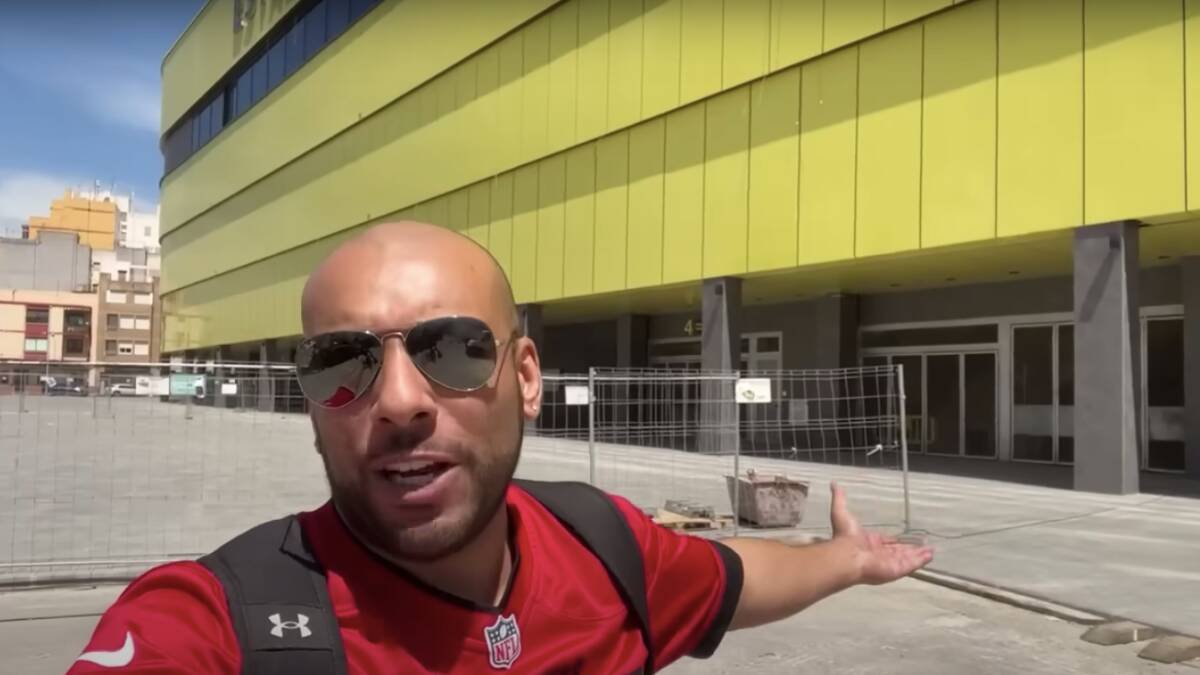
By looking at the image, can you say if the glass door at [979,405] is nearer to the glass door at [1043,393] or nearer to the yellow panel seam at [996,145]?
the glass door at [1043,393]

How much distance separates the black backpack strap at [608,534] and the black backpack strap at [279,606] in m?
0.60

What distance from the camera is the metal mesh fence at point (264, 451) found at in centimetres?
899

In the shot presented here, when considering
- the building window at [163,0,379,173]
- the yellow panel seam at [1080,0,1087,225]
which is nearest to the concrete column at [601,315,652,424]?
the building window at [163,0,379,173]

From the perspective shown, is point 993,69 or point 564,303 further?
point 564,303

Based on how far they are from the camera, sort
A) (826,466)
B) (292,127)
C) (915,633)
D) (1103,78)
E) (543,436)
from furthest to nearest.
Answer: (292,127)
(826,466)
(543,436)
(1103,78)
(915,633)

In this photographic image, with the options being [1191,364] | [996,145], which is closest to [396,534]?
[996,145]

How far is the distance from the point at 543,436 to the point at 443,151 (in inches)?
584

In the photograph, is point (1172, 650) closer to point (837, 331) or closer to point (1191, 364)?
point (1191, 364)

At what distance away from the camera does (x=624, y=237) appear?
21438 millimetres

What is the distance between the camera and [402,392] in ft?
4.55

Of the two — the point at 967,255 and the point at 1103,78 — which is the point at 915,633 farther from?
the point at 967,255

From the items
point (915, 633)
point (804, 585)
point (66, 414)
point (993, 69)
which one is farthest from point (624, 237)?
point (804, 585)

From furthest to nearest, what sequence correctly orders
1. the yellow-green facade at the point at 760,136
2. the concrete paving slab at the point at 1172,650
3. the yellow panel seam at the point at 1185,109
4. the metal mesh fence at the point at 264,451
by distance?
the yellow-green facade at the point at 760,136 → the yellow panel seam at the point at 1185,109 → the metal mesh fence at the point at 264,451 → the concrete paving slab at the point at 1172,650

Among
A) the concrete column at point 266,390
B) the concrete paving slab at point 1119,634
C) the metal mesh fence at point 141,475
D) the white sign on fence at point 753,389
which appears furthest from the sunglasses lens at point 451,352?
the concrete column at point 266,390
